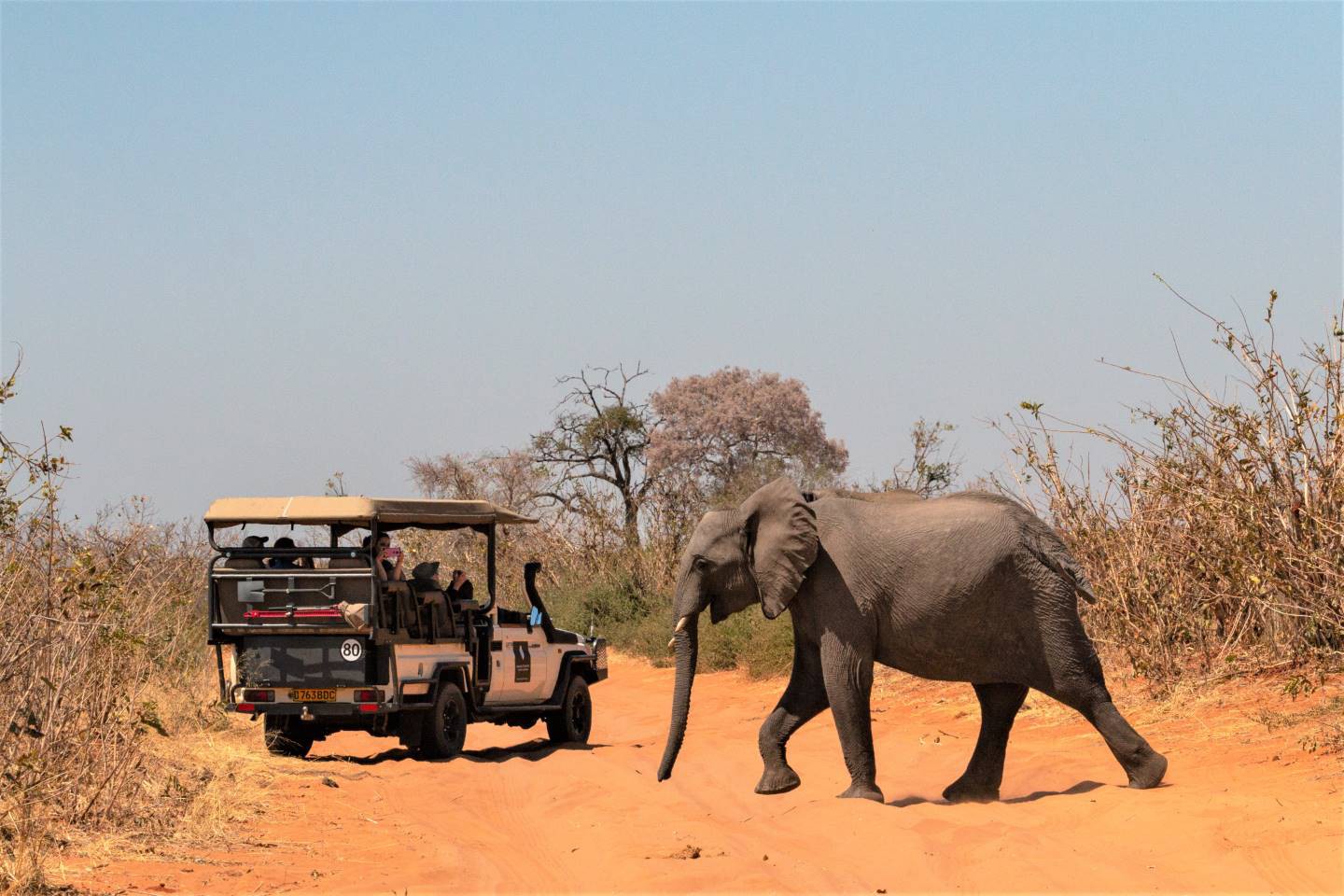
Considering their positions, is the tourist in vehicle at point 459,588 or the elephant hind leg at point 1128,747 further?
the tourist in vehicle at point 459,588

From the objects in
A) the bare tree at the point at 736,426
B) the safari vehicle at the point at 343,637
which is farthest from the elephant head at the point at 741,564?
the bare tree at the point at 736,426

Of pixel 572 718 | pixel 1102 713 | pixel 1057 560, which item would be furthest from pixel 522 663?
pixel 1102 713

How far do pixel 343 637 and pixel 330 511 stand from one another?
1.09 metres

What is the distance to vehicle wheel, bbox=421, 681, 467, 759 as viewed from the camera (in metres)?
14.1

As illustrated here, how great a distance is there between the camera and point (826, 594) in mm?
10578

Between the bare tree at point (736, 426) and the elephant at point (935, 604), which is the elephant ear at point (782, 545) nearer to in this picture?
the elephant at point (935, 604)

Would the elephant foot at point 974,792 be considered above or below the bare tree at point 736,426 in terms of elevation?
below

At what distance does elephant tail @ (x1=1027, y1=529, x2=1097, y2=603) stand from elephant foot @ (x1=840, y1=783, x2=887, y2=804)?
1.86 m

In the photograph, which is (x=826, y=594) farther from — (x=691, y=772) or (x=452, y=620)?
(x=452, y=620)

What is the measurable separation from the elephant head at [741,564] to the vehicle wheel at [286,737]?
4735 mm

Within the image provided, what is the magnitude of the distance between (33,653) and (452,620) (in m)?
5.67

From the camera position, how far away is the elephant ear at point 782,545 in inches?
414

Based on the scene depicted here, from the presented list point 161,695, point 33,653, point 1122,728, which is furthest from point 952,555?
point 161,695

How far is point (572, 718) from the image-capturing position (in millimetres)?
16281
